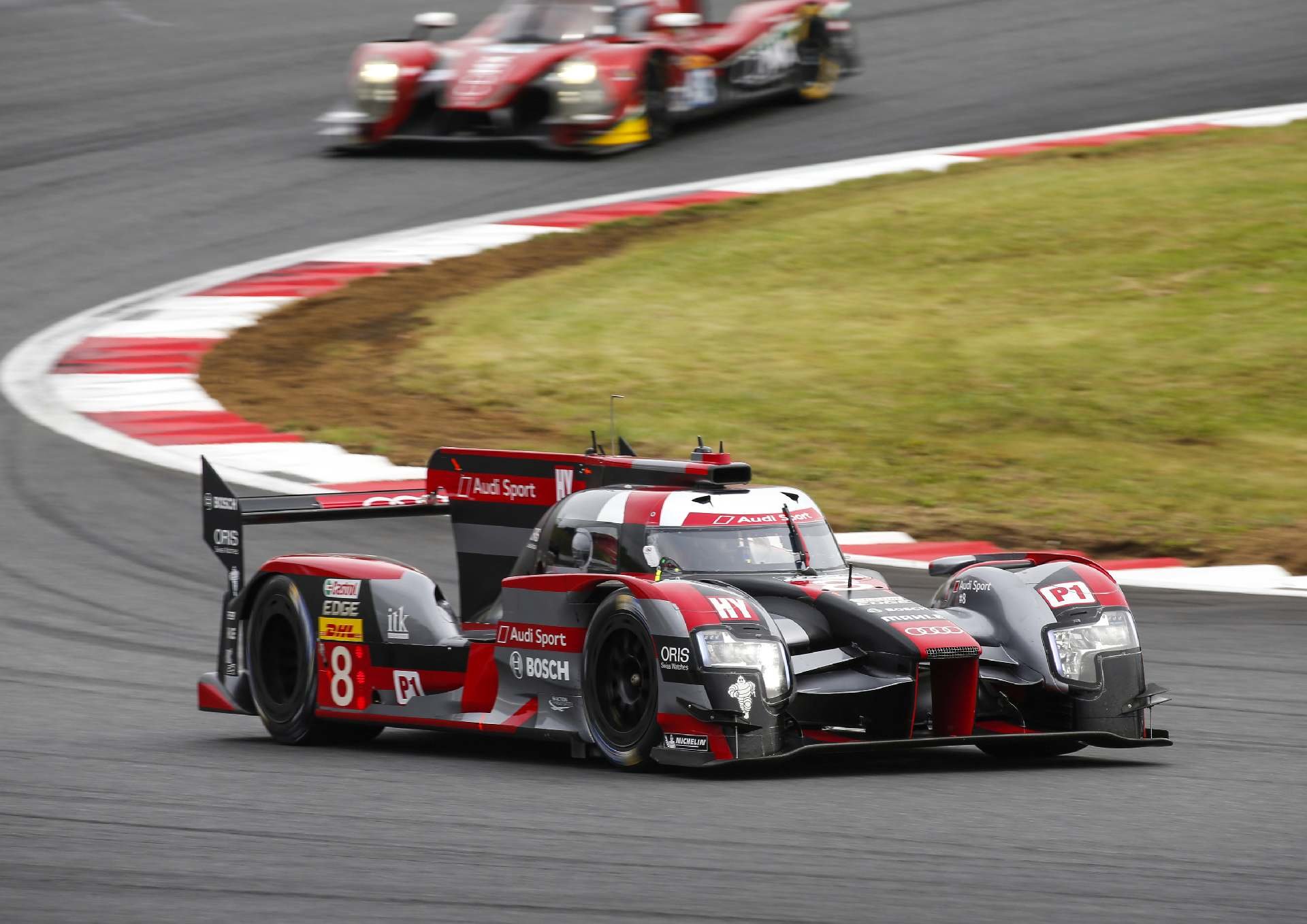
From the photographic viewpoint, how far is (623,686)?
7.76m

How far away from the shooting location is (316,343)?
18344 millimetres

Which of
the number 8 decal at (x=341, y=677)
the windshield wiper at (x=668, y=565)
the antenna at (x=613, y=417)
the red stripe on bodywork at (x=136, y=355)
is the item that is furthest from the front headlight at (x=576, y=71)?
the windshield wiper at (x=668, y=565)

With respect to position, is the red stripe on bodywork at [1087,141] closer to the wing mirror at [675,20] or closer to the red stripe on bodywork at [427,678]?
the wing mirror at [675,20]

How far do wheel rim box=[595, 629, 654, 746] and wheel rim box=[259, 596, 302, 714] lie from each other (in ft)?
6.99

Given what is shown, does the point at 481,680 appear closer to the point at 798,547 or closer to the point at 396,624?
the point at 396,624

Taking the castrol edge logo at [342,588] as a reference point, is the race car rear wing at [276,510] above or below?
above

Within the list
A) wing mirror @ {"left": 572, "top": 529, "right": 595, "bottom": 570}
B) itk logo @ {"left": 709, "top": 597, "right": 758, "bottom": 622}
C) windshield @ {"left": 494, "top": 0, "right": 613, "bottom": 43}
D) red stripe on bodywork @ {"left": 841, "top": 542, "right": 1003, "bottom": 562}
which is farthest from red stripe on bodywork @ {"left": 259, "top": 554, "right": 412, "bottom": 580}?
windshield @ {"left": 494, "top": 0, "right": 613, "bottom": 43}

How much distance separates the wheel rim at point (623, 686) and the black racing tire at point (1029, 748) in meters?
1.35

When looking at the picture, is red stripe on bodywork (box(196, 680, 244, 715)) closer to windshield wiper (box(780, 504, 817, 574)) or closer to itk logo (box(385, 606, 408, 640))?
itk logo (box(385, 606, 408, 640))

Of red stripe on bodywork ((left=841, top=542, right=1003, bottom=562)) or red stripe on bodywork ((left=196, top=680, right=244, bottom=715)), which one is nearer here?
red stripe on bodywork ((left=196, top=680, right=244, bottom=715))

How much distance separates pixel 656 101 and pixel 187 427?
10.2 metres

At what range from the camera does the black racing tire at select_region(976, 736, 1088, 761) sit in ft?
25.7

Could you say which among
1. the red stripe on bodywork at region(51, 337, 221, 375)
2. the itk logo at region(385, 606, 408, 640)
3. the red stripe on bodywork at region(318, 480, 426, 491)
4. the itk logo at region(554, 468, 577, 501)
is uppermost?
the red stripe on bodywork at region(51, 337, 221, 375)

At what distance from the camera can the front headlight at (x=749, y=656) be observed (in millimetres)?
7336
